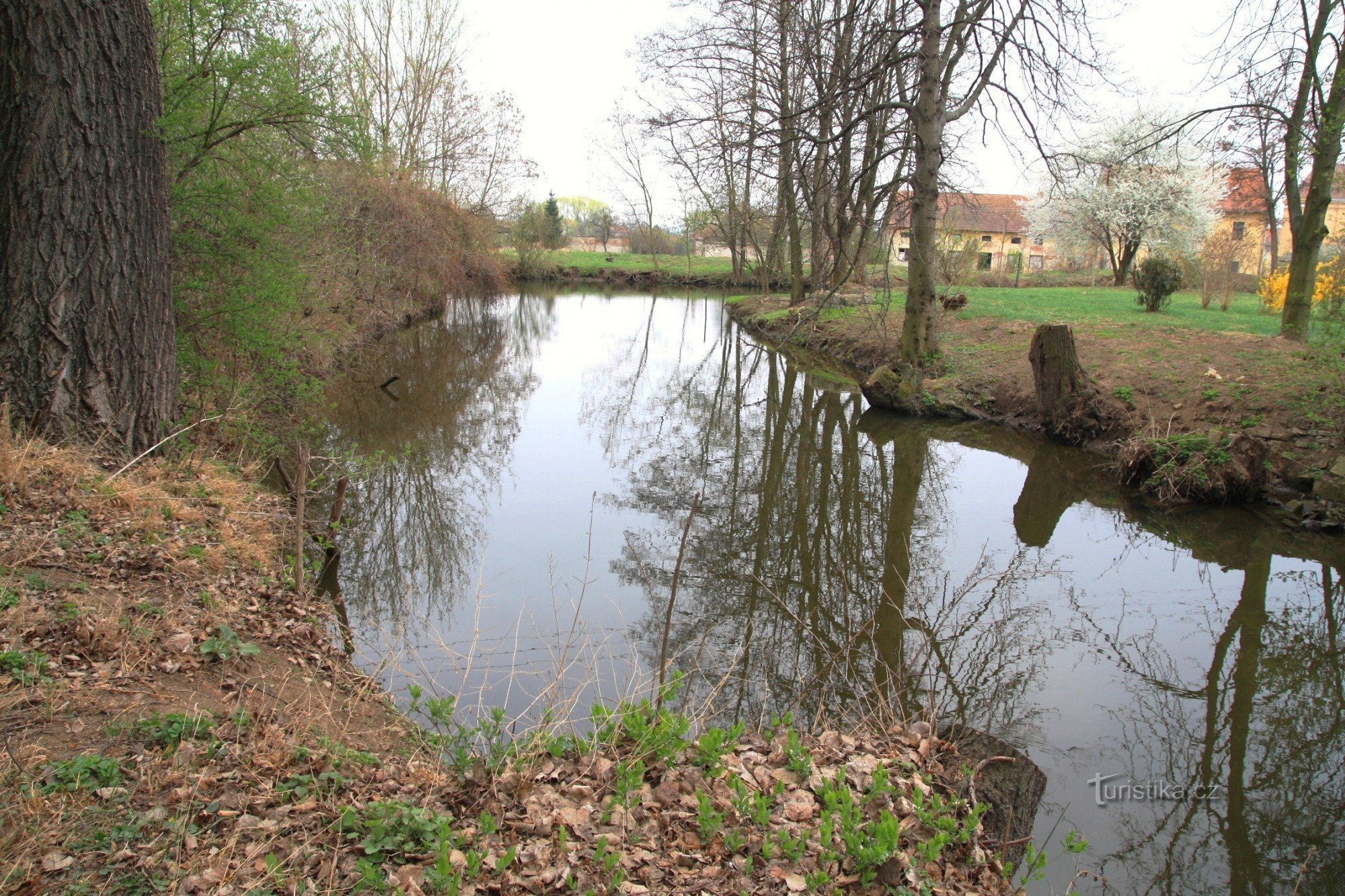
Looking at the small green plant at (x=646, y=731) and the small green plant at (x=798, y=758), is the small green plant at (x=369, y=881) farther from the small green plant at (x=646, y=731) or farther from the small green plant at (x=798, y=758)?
the small green plant at (x=798, y=758)

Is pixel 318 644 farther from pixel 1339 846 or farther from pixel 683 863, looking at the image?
pixel 1339 846

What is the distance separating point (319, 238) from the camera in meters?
11.4

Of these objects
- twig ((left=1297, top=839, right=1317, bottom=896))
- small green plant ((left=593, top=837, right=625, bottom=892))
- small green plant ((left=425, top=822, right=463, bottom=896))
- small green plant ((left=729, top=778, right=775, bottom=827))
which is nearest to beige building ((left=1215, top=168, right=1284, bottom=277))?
twig ((left=1297, top=839, right=1317, bottom=896))

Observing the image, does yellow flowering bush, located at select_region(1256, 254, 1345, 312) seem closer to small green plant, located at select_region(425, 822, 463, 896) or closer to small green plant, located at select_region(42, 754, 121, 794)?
small green plant, located at select_region(425, 822, 463, 896)

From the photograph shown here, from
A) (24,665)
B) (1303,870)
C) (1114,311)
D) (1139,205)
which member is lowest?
(1303,870)

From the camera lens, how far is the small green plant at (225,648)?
3.97 m

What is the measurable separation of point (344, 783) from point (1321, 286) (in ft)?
56.0

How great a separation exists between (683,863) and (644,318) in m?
29.1

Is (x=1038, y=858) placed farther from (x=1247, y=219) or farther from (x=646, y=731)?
(x=1247, y=219)

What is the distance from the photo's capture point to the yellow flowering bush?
34.4ft

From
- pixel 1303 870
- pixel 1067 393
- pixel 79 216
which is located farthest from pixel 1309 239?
pixel 79 216

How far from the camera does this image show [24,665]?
3373 millimetres

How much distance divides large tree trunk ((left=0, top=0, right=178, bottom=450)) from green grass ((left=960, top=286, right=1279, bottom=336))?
15.1m

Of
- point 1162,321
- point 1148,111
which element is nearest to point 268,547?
point 1162,321
